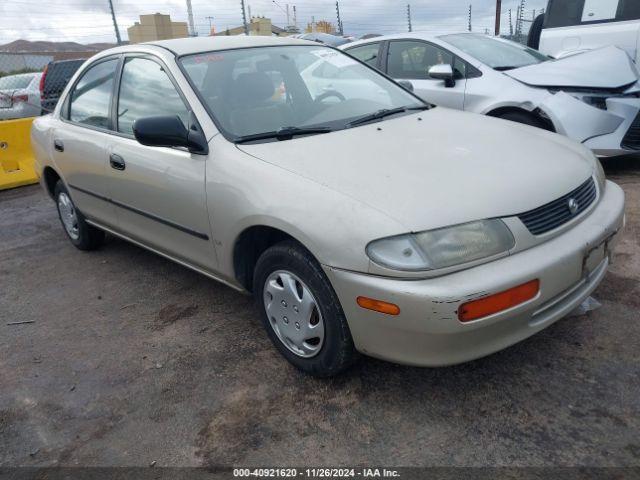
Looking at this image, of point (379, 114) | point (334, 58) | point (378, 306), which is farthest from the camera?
point (334, 58)

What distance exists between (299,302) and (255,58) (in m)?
1.67

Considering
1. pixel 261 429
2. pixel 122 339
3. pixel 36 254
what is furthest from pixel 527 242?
pixel 36 254

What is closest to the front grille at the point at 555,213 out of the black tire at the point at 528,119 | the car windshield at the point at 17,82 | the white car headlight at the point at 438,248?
the white car headlight at the point at 438,248

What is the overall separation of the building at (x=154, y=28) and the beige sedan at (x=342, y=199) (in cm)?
3385

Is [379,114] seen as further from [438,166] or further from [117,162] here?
[117,162]

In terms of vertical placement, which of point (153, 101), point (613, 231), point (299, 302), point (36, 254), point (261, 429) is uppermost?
point (153, 101)

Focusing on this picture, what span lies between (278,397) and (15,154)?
253 inches

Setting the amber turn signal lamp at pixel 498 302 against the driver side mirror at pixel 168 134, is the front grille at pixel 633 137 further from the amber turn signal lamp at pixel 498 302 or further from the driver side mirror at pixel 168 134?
the driver side mirror at pixel 168 134

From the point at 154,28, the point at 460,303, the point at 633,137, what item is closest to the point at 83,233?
the point at 460,303

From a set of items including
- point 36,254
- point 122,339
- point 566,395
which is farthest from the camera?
point 36,254

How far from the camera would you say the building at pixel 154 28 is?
114ft

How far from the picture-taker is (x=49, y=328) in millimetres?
3562

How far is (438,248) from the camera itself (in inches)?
84.9

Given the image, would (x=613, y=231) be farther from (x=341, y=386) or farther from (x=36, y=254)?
(x=36, y=254)
